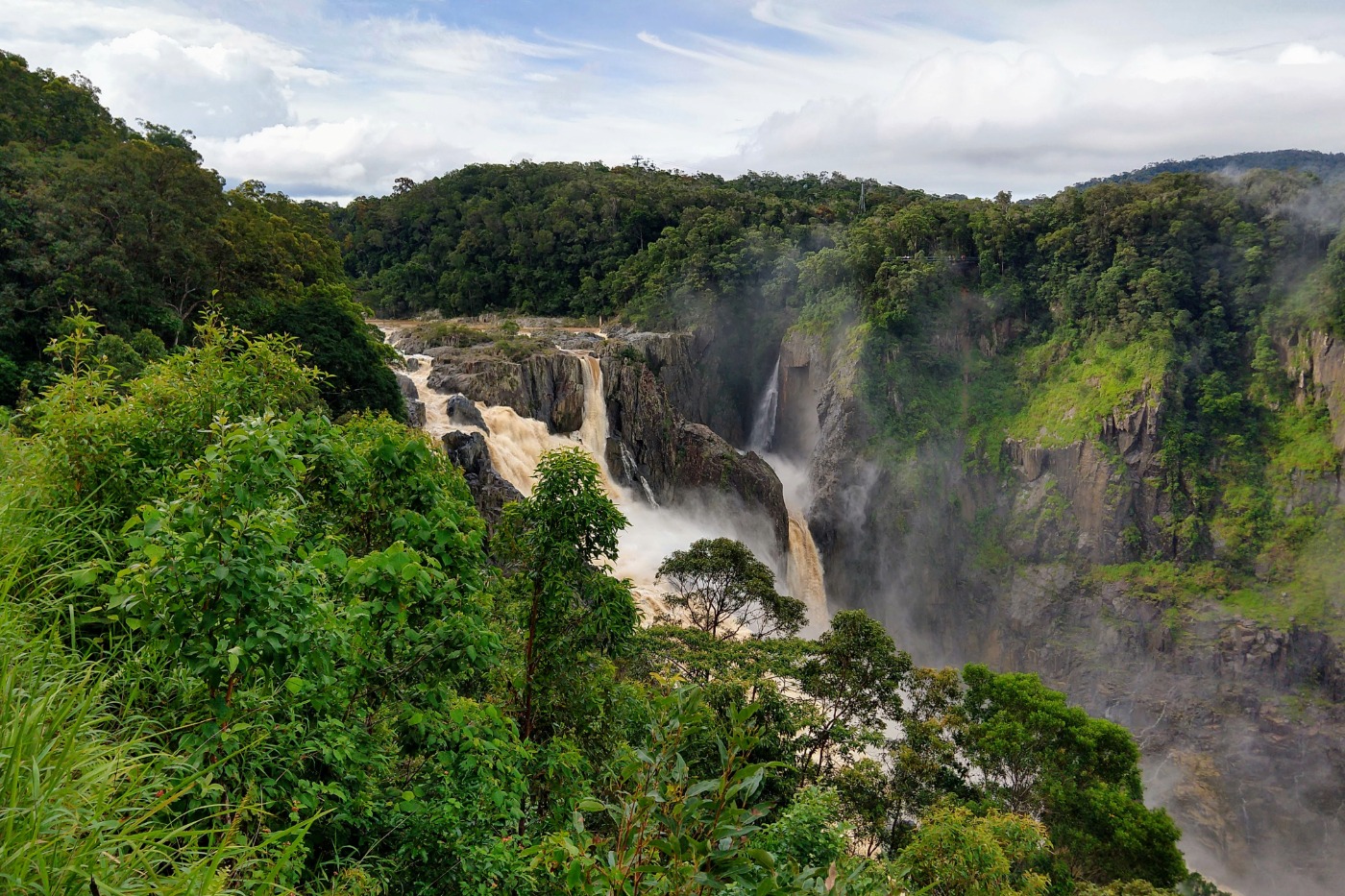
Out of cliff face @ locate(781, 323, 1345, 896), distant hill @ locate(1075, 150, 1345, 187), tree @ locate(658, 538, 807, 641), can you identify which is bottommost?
cliff face @ locate(781, 323, 1345, 896)

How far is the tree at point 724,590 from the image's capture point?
19688 mm

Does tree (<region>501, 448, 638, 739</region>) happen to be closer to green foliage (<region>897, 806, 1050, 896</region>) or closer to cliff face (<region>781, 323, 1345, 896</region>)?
green foliage (<region>897, 806, 1050, 896</region>)

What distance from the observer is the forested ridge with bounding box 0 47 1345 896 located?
2908mm

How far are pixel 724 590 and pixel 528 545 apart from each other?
14401 millimetres

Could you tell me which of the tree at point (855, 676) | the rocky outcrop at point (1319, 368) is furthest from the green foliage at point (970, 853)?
the rocky outcrop at point (1319, 368)

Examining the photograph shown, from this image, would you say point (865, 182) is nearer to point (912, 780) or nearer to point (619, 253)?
point (619, 253)

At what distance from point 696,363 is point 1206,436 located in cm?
2192

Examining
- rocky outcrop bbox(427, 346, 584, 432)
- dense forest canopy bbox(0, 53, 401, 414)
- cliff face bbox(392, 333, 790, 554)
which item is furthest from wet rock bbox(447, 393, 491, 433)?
dense forest canopy bbox(0, 53, 401, 414)

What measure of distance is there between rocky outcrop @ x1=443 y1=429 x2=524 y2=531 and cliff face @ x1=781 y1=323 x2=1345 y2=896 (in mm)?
17844

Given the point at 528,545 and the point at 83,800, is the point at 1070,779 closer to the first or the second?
the point at 528,545

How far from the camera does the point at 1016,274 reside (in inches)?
1454

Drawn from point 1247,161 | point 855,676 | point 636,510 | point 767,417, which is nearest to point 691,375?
point 767,417

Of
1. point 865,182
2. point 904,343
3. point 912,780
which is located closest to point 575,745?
point 912,780

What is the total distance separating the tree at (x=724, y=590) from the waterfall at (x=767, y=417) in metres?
19.7
